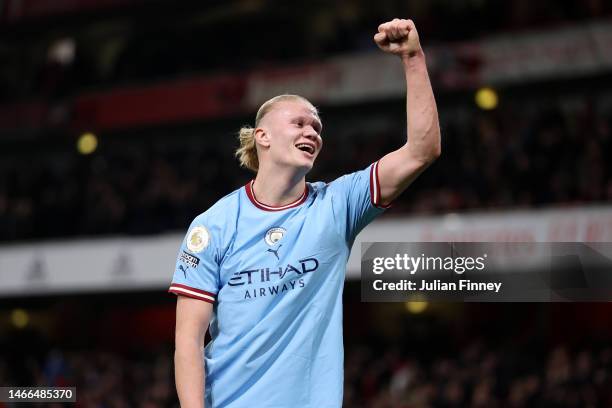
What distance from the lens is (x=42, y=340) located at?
18250mm

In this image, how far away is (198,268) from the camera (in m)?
3.52

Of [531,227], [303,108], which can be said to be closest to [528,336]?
[531,227]

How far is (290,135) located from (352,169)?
11.8 metres

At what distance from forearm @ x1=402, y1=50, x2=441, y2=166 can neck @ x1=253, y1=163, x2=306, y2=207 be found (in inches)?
18.2

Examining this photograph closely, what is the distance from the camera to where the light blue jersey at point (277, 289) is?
3361mm

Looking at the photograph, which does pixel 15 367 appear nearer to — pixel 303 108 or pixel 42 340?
pixel 42 340

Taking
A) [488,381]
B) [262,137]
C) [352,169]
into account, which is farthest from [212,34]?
[262,137]

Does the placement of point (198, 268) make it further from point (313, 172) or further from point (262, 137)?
point (313, 172)

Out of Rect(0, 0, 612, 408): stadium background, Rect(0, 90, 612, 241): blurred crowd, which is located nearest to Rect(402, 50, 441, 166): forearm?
Rect(0, 0, 612, 408): stadium background

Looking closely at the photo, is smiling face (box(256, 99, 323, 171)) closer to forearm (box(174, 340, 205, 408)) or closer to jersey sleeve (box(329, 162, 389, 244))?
jersey sleeve (box(329, 162, 389, 244))

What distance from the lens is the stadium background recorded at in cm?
1278

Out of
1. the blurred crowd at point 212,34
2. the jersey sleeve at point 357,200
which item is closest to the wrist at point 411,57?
the jersey sleeve at point 357,200

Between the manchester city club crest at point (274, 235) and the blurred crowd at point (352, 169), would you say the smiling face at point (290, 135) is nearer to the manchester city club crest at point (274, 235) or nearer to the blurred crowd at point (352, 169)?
the manchester city club crest at point (274, 235)

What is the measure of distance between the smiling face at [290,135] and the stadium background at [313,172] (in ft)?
24.3
